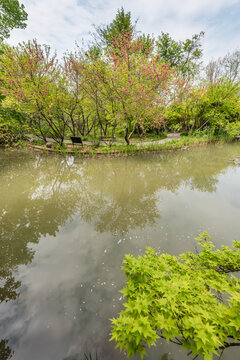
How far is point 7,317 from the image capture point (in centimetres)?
272

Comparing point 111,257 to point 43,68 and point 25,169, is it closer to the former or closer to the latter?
point 25,169

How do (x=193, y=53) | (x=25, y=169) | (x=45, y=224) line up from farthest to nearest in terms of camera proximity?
(x=193, y=53), (x=25, y=169), (x=45, y=224)

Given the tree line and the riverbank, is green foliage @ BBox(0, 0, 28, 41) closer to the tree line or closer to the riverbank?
the tree line

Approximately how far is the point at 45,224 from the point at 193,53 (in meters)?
38.8

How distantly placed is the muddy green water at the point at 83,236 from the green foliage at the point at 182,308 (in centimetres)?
111

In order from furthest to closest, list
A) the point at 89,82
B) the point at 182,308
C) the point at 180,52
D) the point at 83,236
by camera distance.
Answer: the point at 180,52 → the point at 89,82 → the point at 83,236 → the point at 182,308

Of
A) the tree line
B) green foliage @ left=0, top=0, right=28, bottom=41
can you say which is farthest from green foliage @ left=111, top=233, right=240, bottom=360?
green foliage @ left=0, top=0, right=28, bottom=41

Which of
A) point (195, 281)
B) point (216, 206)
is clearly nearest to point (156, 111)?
point (216, 206)

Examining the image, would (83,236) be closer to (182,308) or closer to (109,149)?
(182,308)

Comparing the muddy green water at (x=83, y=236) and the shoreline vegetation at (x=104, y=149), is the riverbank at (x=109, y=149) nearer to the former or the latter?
the shoreline vegetation at (x=104, y=149)

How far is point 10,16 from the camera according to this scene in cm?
1432

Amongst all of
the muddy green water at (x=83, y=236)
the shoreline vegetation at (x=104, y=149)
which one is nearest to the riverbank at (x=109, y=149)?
the shoreline vegetation at (x=104, y=149)

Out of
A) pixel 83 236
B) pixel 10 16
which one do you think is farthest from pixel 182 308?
pixel 10 16

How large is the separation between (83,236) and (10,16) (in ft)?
72.2
